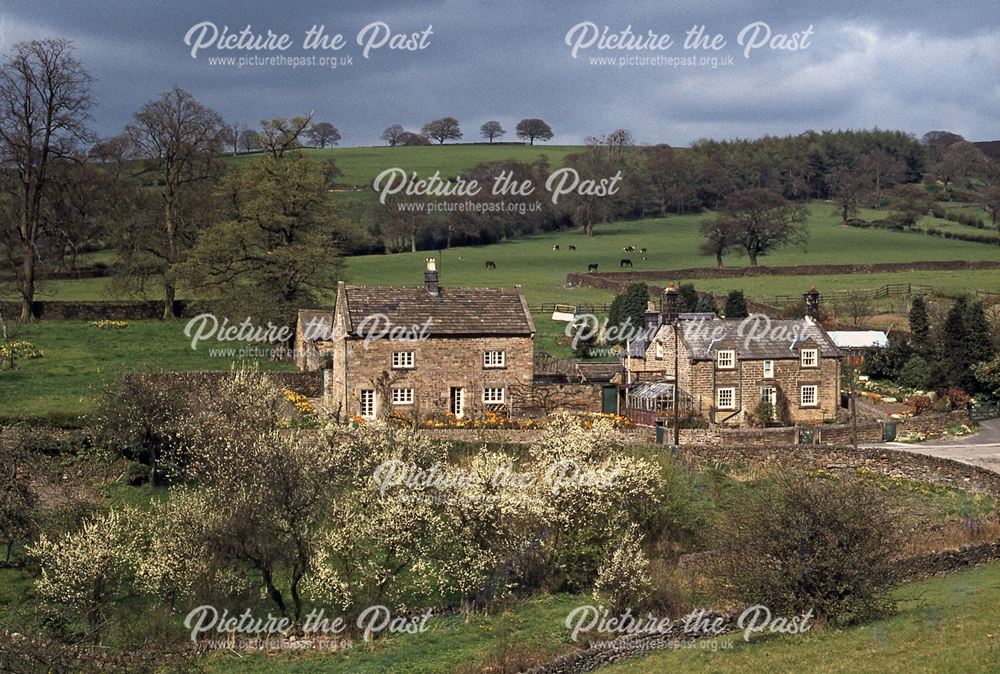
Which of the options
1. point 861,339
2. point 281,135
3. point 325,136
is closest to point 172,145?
point 281,135

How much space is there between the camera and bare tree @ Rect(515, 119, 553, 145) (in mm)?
195625

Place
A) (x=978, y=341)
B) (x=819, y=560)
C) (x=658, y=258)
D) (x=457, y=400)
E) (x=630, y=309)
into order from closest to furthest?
(x=819, y=560) → (x=457, y=400) → (x=978, y=341) → (x=630, y=309) → (x=658, y=258)

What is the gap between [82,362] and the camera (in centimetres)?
5412

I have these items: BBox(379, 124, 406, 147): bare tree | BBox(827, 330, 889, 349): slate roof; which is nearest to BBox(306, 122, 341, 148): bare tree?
BBox(379, 124, 406, 147): bare tree

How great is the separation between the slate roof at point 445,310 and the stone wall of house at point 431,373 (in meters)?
0.45

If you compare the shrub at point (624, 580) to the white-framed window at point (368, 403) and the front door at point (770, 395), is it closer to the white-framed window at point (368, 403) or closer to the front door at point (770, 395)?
the white-framed window at point (368, 403)

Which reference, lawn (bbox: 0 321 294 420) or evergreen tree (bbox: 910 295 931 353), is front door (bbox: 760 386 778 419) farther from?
lawn (bbox: 0 321 294 420)

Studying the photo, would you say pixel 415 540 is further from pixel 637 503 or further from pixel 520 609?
pixel 637 503

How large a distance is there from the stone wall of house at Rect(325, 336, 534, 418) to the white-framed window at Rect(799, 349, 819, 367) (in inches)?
475

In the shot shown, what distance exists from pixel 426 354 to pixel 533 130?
499 feet

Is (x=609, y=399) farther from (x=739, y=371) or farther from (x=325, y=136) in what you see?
(x=325, y=136)

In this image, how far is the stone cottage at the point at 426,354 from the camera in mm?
47375

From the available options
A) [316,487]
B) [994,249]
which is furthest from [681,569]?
[994,249]

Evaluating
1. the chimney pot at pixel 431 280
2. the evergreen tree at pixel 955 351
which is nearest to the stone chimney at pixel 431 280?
the chimney pot at pixel 431 280
